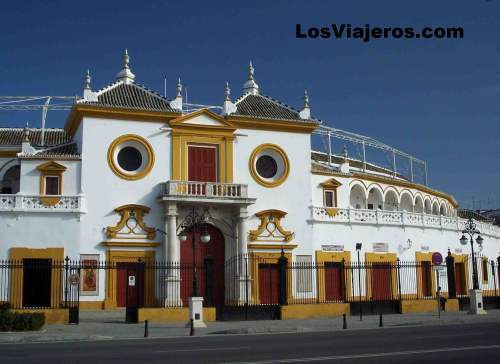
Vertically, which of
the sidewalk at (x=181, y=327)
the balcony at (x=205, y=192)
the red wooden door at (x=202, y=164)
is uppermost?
the red wooden door at (x=202, y=164)

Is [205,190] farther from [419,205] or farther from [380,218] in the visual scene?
[419,205]

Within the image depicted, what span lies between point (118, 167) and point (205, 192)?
4700mm

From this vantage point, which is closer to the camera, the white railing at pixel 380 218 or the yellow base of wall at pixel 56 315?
the yellow base of wall at pixel 56 315

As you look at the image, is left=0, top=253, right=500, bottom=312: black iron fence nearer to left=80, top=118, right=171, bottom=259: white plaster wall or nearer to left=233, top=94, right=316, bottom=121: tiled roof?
left=80, top=118, right=171, bottom=259: white plaster wall

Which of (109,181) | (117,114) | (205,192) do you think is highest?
(117,114)

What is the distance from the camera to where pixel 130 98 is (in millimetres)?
34719

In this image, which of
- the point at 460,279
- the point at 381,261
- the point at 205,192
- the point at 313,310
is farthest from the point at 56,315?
the point at 460,279

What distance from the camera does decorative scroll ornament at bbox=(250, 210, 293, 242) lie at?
1391 inches

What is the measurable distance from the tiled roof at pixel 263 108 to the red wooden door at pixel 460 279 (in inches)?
667

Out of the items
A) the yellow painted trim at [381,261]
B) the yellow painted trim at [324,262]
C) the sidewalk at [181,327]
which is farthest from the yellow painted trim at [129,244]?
the yellow painted trim at [381,261]

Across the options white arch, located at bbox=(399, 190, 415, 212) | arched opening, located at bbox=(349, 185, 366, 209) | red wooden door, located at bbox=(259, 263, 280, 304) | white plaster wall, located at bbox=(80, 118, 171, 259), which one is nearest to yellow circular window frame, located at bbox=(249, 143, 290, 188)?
red wooden door, located at bbox=(259, 263, 280, 304)

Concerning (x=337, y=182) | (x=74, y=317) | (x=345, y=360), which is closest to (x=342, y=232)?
(x=337, y=182)

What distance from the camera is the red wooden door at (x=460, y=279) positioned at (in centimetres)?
4440

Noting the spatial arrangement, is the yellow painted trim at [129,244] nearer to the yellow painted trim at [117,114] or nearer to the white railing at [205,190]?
the white railing at [205,190]
